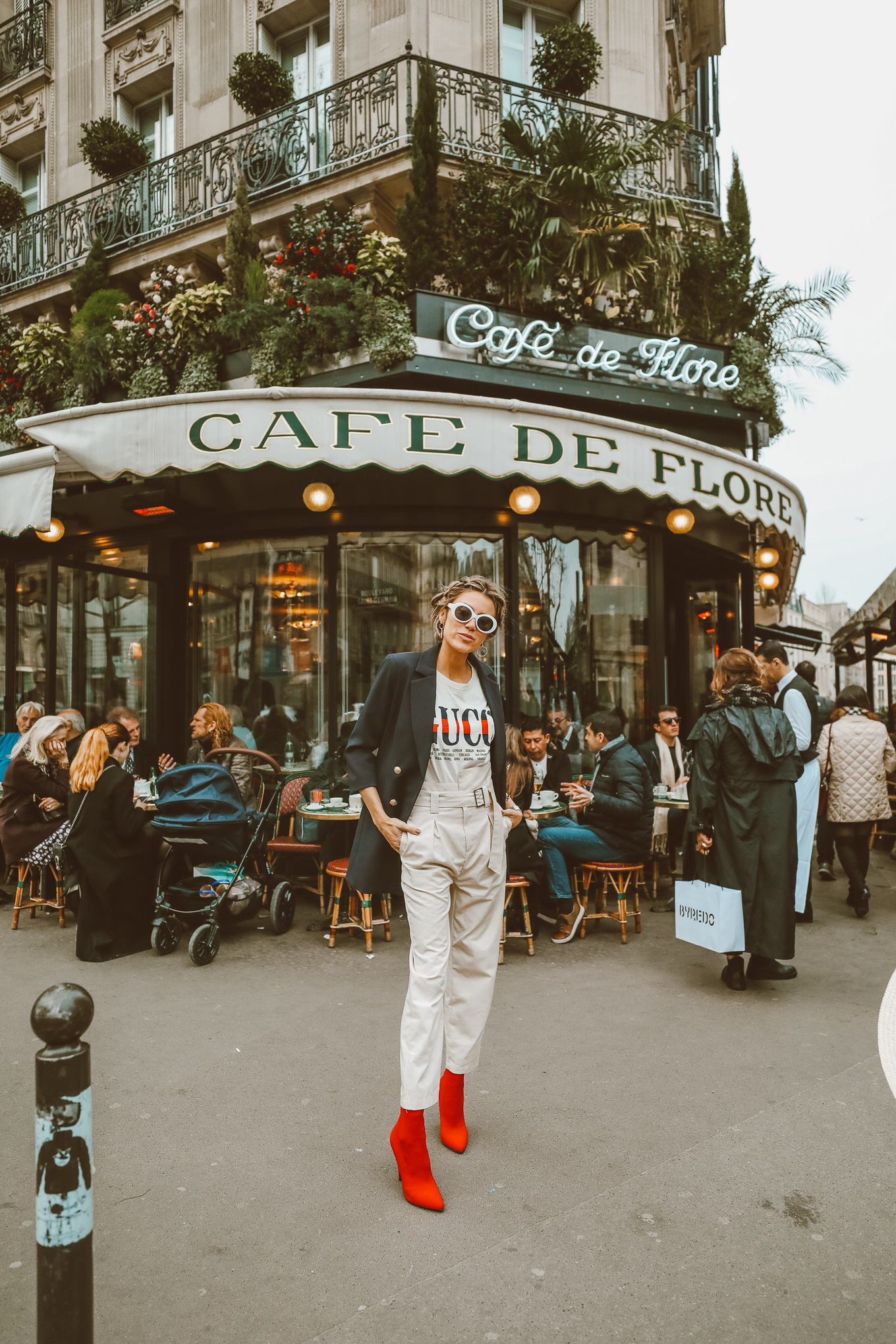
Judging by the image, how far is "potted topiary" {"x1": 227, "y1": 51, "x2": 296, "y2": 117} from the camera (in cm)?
1074

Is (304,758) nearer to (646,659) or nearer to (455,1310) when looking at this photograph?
(646,659)

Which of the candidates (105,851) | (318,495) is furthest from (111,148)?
(105,851)

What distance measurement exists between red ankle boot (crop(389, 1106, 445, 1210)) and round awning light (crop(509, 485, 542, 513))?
19.6ft

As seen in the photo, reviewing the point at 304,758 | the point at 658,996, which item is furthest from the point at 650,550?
the point at 658,996

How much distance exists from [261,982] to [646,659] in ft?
18.0

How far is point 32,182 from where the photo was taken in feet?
48.0

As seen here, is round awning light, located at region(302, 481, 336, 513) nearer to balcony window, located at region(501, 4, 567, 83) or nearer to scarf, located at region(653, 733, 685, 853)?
scarf, located at region(653, 733, 685, 853)

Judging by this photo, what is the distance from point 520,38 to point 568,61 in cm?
139

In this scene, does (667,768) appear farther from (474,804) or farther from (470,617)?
(470,617)

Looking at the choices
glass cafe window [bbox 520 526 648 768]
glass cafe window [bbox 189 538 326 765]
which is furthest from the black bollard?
glass cafe window [bbox 520 526 648 768]

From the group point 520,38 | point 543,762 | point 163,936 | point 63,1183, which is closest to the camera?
point 63,1183

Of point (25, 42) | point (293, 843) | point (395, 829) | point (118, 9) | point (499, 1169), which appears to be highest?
point (25, 42)

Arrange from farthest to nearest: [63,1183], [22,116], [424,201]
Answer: [22,116]
[424,201]
[63,1183]

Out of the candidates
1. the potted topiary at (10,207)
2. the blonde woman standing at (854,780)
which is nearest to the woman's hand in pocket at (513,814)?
the blonde woman standing at (854,780)
